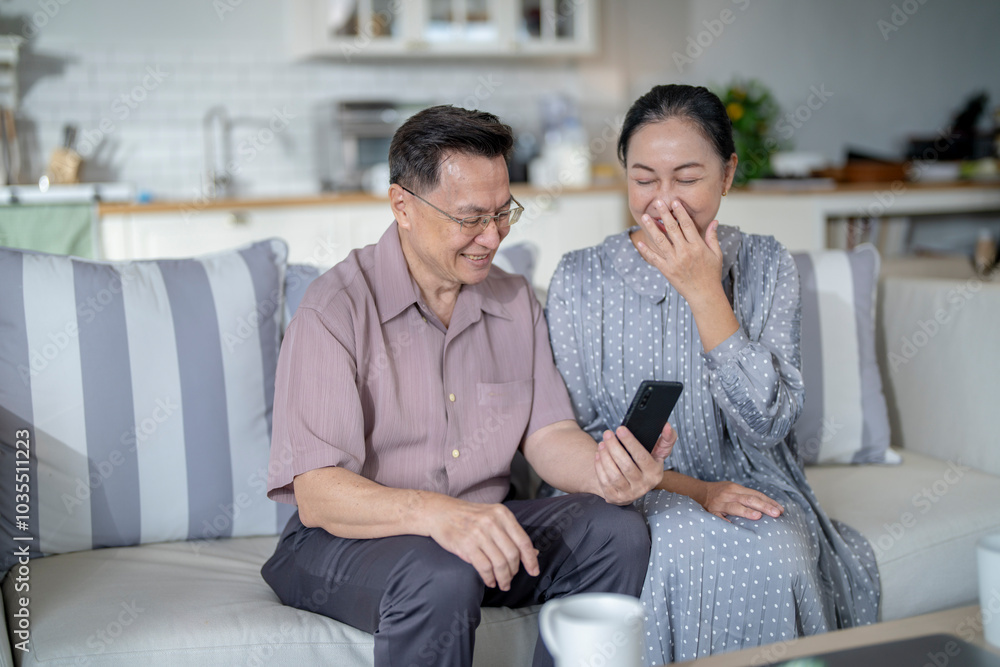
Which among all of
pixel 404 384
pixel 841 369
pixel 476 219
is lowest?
pixel 841 369

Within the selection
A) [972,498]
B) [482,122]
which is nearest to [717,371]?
[482,122]

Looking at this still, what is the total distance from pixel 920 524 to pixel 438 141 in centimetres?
117

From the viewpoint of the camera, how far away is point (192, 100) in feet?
12.9

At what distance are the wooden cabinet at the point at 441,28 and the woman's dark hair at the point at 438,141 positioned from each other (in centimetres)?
257

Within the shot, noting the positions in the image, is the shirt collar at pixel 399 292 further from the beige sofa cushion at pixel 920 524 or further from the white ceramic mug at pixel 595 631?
the beige sofa cushion at pixel 920 524

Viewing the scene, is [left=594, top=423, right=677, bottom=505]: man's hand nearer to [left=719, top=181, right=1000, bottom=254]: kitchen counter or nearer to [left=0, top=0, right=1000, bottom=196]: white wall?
[left=719, top=181, right=1000, bottom=254]: kitchen counter

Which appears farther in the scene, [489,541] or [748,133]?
[748,133]

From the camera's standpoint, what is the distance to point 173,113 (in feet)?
12.8

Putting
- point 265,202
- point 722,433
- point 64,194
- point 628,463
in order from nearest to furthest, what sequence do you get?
point 628,463
point 722,433
point 64,194
point 265,202

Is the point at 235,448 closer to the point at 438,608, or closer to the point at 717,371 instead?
the point at 438,608

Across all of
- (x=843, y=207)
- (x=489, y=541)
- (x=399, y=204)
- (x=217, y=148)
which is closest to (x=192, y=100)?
(x=217, y=148)

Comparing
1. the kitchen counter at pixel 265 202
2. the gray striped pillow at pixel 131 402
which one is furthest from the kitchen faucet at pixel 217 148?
the gray striped pillow at pixel 131 402

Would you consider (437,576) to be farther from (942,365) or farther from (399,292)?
(942,365)

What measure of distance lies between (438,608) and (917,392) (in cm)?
148
